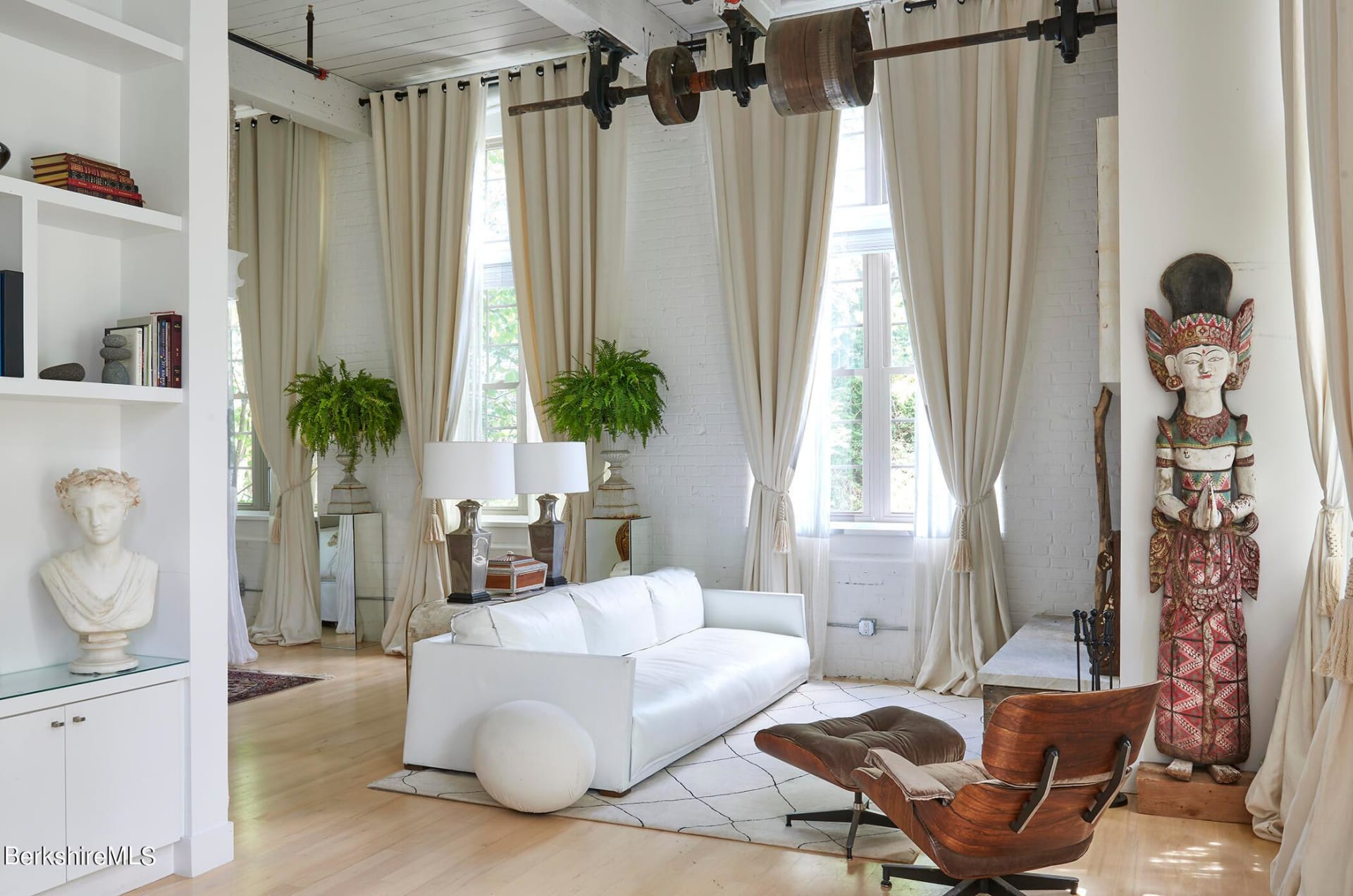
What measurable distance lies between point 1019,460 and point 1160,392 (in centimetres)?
203

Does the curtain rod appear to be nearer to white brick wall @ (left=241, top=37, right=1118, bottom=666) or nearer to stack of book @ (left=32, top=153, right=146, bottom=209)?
white brick wall @ (left=241, top=37, right=1118, bottom=666)

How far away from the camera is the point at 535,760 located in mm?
4121

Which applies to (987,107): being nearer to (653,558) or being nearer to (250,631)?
(653,558)

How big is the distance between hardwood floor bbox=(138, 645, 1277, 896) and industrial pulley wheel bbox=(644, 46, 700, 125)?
255 cm

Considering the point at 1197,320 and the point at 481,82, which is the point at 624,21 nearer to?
the point at 481,82

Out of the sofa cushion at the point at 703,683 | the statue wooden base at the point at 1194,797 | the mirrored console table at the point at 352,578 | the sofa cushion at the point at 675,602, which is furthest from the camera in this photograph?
the mirrored console table at the point at 352,578

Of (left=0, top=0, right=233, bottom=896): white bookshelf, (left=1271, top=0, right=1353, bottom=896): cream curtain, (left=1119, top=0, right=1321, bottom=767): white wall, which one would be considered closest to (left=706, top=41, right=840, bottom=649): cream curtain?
(left=1119, top=0, right=1321, bottom=767): white wall

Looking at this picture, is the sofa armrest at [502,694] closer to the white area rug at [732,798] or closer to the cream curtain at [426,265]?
the white area rug at [732,798]

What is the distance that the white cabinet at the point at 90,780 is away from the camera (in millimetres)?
3191

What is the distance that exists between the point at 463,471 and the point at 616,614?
105cm

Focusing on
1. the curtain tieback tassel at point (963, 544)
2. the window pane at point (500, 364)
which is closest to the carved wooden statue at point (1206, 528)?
the curtain tieback tassel at point (963, 544)

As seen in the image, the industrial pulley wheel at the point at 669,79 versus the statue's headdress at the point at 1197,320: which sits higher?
the industrial pulley wheel at the point at 669,79

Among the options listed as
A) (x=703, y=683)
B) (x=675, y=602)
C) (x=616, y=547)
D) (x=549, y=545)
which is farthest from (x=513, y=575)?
(x=616, y=547)

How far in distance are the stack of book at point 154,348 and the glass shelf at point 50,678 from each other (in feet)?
3.11
